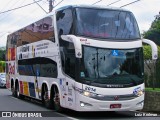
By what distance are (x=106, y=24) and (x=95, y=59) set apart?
4.78 feet

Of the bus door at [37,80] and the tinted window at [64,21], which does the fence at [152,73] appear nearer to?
the bus door at [37,80]

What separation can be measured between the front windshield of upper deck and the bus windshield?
563mm

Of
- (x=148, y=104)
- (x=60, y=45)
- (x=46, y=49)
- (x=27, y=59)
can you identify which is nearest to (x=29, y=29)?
(x=27, y=59)

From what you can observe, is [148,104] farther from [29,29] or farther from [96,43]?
[29,29]

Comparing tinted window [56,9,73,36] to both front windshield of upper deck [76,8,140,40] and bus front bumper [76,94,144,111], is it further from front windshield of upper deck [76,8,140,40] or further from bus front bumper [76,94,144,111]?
bus front bumper [76,94,144,111]

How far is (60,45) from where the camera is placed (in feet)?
48.9

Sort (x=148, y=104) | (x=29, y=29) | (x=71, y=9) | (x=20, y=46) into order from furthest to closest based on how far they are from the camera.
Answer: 1. (x=20, y=46)
2. (x=29, y=29)
3. (x=148, y=104)
4. (x=71, y=9)

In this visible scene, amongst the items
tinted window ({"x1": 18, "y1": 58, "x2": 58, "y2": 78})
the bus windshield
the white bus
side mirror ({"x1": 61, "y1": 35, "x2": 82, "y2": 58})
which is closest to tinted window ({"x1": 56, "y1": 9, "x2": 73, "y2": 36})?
the white bus

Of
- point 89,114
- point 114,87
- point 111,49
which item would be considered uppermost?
point 111,49

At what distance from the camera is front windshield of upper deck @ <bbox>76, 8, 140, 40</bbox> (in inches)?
543

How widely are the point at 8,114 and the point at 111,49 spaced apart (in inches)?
182

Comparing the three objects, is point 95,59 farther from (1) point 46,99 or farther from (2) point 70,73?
(1) point 46,99

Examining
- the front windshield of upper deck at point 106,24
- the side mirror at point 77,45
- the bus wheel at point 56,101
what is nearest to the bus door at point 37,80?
the bus wheel at point 56,101

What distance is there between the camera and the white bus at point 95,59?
43.2 feet
